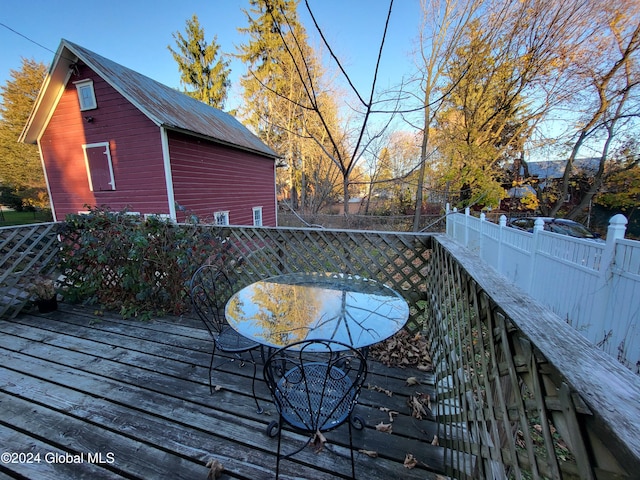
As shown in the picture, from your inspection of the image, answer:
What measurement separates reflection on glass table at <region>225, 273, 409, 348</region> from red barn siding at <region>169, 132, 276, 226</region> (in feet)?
10.9

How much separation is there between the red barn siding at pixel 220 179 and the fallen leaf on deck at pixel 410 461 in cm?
450

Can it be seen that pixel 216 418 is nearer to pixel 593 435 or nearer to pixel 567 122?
pixel 593 435

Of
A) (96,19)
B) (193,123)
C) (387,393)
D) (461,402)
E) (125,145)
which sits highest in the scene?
(96,19)

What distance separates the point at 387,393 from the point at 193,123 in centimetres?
705

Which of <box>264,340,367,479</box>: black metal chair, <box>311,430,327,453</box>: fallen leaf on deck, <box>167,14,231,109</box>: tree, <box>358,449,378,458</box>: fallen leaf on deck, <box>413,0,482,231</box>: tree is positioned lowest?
<box>311,430,327,453</box>: fallen leaf on deck

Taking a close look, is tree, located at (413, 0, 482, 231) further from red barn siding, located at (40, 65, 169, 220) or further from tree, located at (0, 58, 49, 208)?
tree, located at (0, 58, 49, 208)

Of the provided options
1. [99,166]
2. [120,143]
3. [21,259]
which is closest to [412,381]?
[21,259]

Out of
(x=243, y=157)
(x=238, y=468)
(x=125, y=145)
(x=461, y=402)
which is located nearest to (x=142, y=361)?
(x=238, y=468)

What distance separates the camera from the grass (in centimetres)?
1402

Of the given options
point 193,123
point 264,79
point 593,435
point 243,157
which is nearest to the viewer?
point 593,435

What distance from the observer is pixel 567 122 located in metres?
8.59

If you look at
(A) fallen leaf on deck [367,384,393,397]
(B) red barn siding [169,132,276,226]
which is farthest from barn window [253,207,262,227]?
(A) fallen leaf on deck [367,384,393,397]

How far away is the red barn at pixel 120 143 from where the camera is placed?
566cm

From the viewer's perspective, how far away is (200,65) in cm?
1317
